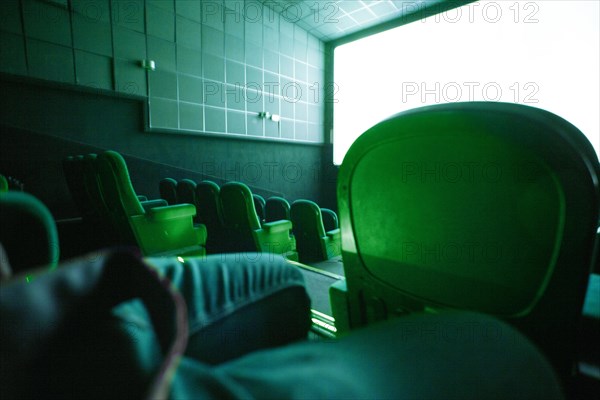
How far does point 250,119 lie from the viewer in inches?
228

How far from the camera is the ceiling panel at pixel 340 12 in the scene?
5945 mm

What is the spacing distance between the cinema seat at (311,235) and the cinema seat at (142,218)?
3.44 feet

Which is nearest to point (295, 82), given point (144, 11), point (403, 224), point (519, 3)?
point (144, 11)

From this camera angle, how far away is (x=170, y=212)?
2.68 meters

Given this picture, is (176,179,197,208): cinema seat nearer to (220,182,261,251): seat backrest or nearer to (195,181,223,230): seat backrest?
(195,181,223,230): seat backrest

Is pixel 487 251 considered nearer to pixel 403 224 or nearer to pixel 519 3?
pixel 403 224

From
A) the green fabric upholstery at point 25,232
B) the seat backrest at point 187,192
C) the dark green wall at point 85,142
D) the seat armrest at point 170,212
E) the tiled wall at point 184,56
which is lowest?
the seat armrest at point 170,212

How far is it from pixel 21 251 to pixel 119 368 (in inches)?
11.1

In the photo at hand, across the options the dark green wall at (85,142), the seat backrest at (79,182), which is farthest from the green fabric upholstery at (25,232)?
the dark green wall at (85,142)

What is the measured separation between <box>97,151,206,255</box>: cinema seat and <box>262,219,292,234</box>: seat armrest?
2.35 ft

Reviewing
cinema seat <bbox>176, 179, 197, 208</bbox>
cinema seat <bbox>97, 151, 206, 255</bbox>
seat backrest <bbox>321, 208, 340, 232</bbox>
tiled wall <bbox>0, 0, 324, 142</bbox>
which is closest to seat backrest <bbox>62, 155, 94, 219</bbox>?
cinema seat <bbox>97, 151, 206, 255</bbox>

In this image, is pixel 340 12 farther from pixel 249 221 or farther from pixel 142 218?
pixel 142 218

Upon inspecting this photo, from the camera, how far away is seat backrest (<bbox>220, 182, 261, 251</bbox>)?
261 centimetres

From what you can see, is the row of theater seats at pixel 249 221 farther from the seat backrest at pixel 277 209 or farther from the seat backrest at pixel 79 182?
the seat backrest at pixel 79 182
